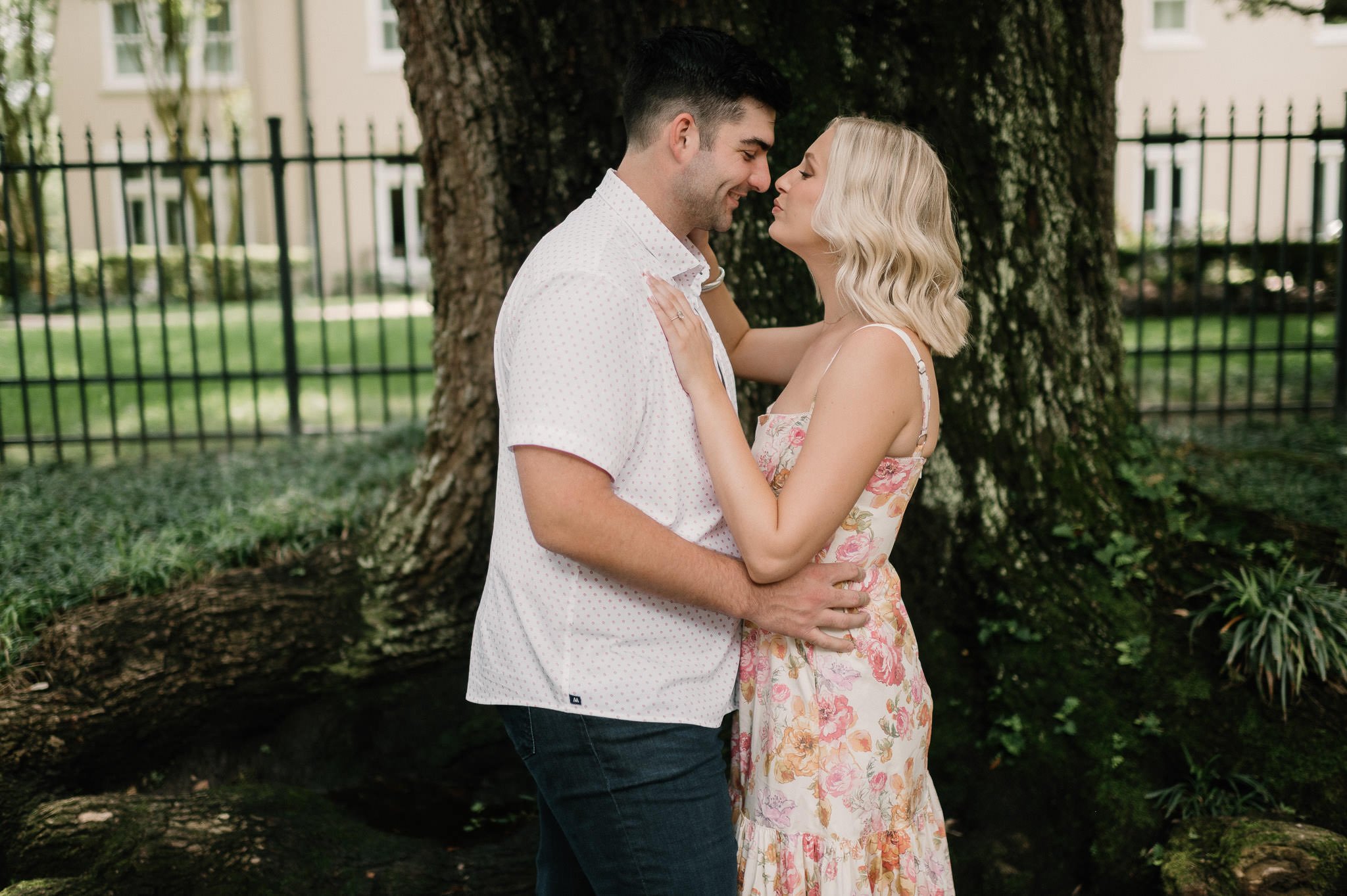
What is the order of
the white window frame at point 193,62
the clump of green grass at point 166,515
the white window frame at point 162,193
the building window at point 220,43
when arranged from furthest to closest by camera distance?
the white window frame at point 162,193 < the white window frame at point 193,62 < the building window at point 220,43 < the clump of green grass at point 166,515

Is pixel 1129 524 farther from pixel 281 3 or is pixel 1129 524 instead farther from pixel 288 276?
pixel 281 3

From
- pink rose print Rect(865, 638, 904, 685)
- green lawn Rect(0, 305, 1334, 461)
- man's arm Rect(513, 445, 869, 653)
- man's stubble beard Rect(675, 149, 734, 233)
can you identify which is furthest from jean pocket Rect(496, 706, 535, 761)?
green lawn Rect(0, 305, 1334, 461)

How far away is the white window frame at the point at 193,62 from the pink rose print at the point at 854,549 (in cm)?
2089

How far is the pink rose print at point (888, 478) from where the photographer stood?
232cm

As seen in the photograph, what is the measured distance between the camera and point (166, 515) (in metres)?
5.57

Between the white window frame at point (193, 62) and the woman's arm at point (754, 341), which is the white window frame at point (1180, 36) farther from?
the woman's arm at point (754, 341)

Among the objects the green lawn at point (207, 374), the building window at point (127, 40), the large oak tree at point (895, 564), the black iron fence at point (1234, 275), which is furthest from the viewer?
the building window at point (127, 40)

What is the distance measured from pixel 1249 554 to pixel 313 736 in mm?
3469

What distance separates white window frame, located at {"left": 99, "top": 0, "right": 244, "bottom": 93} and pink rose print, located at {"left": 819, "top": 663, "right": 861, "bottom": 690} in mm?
21021

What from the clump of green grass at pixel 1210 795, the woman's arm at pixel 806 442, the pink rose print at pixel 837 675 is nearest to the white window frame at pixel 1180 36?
the clump of green grass at pixel 1210 795

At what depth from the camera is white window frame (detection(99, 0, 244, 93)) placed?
20.3 metres

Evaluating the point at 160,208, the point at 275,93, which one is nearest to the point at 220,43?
the point at 275,93

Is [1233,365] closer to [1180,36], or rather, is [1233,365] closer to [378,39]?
[1180,36]

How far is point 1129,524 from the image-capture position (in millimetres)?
3828
